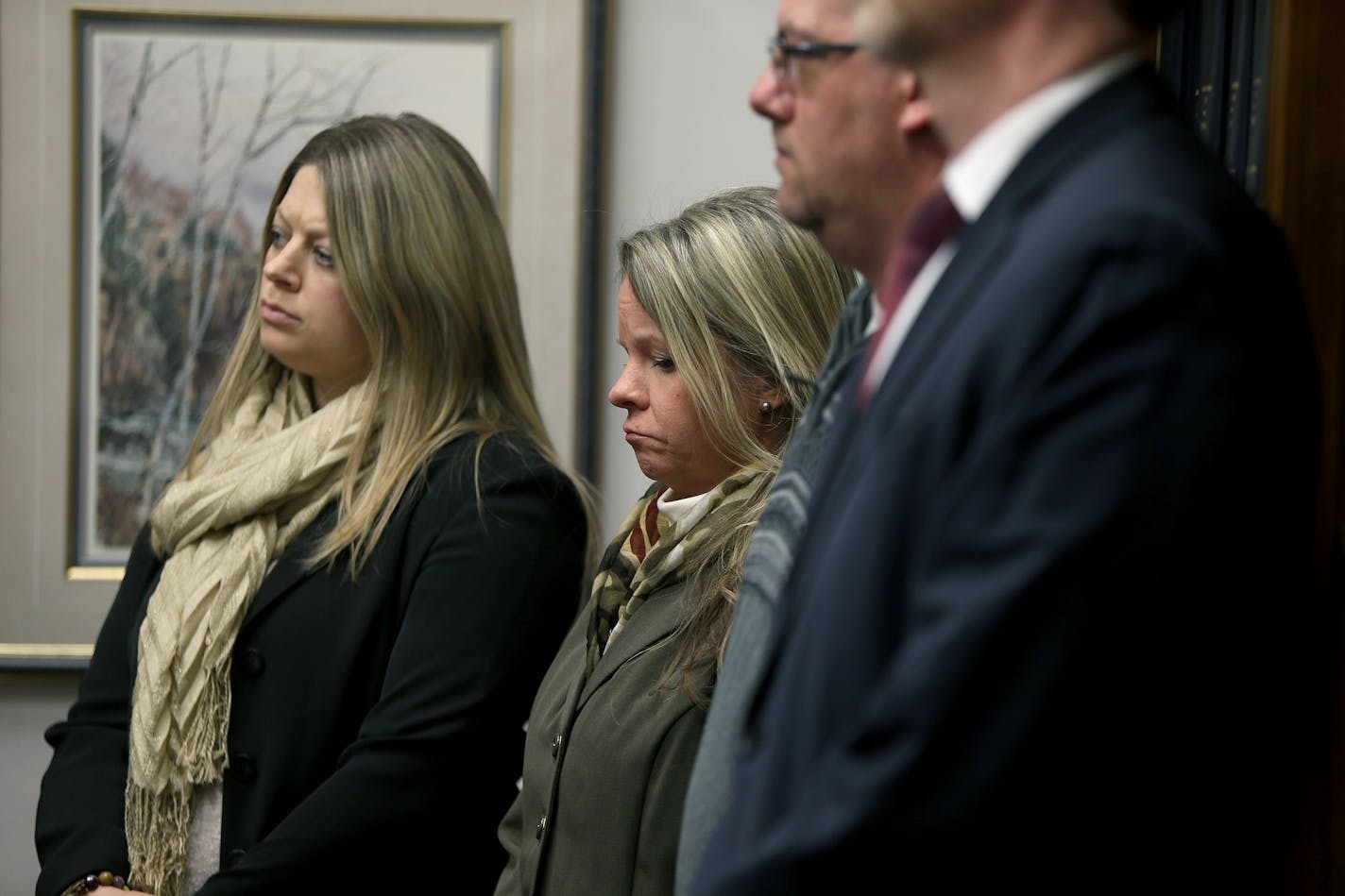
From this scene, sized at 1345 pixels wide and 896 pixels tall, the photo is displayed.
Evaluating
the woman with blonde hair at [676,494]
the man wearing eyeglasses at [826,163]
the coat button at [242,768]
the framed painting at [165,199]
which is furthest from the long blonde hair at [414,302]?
the man wearing eyeglasses at [826,163]

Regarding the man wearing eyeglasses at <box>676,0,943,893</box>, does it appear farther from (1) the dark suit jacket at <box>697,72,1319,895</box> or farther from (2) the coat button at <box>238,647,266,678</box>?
(2) the coat button at <box>238,647,266,678</box>

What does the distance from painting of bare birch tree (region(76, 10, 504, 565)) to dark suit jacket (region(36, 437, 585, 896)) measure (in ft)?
2.57

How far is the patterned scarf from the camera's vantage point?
155 centimetres

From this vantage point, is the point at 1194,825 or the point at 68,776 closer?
the point at 1194,825

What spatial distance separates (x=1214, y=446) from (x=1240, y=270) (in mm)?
92

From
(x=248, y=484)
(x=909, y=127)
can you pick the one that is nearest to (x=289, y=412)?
(x=248, y=484)

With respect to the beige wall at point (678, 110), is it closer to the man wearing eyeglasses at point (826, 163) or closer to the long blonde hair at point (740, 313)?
the long blonde hair at point (740, 313)

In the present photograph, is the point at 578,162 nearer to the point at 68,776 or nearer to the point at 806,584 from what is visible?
the point at 68,776

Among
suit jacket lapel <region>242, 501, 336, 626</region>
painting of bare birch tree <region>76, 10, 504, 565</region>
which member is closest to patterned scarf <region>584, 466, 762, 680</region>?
suit jacket lapel <region>242, 501, 336, 626</region>

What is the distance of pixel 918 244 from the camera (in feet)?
2.88

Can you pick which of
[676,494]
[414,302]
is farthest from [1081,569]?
[414,302]

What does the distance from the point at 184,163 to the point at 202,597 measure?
3.22ft

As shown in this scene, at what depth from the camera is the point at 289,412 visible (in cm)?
211

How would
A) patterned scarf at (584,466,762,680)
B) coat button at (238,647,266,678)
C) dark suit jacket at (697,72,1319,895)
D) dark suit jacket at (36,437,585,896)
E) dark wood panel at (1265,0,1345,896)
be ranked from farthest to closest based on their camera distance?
coat button at (238,647,266,678), dark suit jacket at (36,437,585,896), patterned scarf at (584,466,762,680), dark wood panel at (1265,0,1345,896), dark suit jacket at (697,72,1319,895)
